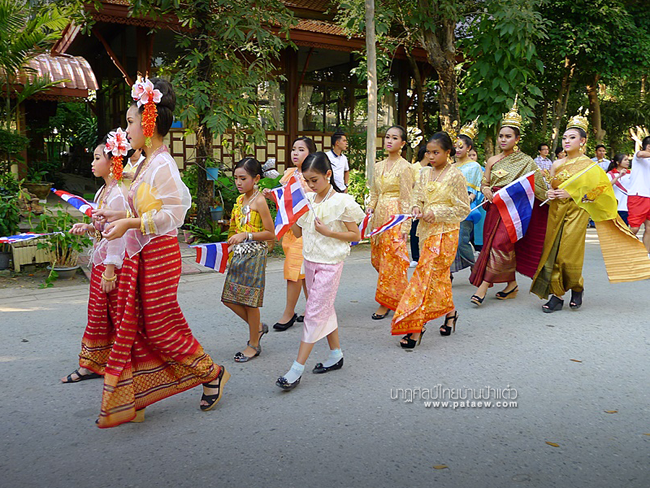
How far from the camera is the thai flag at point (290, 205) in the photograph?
425cm

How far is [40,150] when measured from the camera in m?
16.6

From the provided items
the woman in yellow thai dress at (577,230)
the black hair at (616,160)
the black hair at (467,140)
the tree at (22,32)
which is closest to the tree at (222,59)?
the tree at (22,32)

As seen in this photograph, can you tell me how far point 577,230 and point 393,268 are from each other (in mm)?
1893

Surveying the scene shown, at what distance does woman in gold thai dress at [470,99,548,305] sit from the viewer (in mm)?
6141

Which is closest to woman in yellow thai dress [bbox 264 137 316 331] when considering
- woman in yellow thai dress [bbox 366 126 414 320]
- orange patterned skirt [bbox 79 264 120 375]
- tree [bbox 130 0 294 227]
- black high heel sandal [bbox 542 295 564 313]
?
woman in yellow thai dress [bbox 366 126 414 320]

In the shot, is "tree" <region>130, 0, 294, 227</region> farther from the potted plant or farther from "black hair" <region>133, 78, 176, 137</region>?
"black hair" <region>133, 78, 176, 137</region>

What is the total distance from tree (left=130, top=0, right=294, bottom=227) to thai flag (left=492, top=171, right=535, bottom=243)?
152 inches

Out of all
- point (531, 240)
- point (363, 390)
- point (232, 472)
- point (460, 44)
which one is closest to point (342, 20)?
point (460, 44)

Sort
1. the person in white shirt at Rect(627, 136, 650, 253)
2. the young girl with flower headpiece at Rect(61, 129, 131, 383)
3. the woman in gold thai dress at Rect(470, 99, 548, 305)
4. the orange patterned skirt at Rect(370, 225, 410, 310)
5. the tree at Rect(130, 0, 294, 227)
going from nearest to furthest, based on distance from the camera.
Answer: the young girl with flower headpiece at Rect(61, 129, 131, 383) → the orange patterned skirt at Rect(370, 225, 410, 310) → the woman in gold thai dress at Rect(470, 99, 548, 305) → the tree at Rect(130, 0, 294, 227) → the person in white shirt at Rect(627, 136, 650, 253)

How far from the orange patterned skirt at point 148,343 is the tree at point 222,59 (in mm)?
5108

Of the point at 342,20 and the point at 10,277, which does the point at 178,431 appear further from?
the point at 342,20

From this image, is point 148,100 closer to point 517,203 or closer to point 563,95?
point 517,203

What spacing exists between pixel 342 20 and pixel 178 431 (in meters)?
10.7

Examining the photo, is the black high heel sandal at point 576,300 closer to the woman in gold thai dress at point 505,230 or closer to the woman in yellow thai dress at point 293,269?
the woman in gold thai dress at point 505,230
